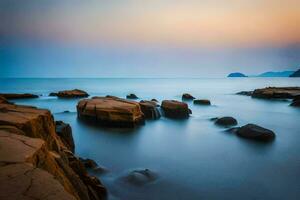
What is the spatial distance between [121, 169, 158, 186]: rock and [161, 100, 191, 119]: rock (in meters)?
13.9

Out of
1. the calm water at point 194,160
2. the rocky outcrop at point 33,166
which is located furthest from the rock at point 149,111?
the rocky outcrop at point 33,166

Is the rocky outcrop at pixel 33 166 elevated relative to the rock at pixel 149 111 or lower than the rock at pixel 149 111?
elevated

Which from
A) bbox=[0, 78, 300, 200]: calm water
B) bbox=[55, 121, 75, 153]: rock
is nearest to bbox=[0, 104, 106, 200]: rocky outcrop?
bbox=[55, 121, 75, 153]: rock

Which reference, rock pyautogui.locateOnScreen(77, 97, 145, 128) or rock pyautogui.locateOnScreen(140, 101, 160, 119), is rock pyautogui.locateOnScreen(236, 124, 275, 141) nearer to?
rock pyautogui.locateOnScreen(77, 97, 145, 128)

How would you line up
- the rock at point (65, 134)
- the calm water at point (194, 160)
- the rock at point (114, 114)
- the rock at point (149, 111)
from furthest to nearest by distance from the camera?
the rock at point (149, 111) → the rock at point (114, 114) → the rock at point (65, 134) → the calm water at point (194, 160)

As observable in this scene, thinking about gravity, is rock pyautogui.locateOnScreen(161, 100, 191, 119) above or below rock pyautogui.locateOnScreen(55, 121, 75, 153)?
below

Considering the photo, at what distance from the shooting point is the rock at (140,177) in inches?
348

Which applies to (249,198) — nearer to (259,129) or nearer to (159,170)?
(159,170)

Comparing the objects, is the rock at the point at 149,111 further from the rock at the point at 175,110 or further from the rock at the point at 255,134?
the rock at the point at 255,134

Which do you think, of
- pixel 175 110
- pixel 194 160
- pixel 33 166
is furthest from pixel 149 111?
pixel 33 166

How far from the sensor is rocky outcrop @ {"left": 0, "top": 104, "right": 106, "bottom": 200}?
11.0 feet

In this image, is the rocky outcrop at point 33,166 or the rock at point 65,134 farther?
the rock at point 65,134

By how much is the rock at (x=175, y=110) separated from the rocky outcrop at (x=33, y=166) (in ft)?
54.1

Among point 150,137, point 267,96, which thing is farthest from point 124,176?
point 267,96
